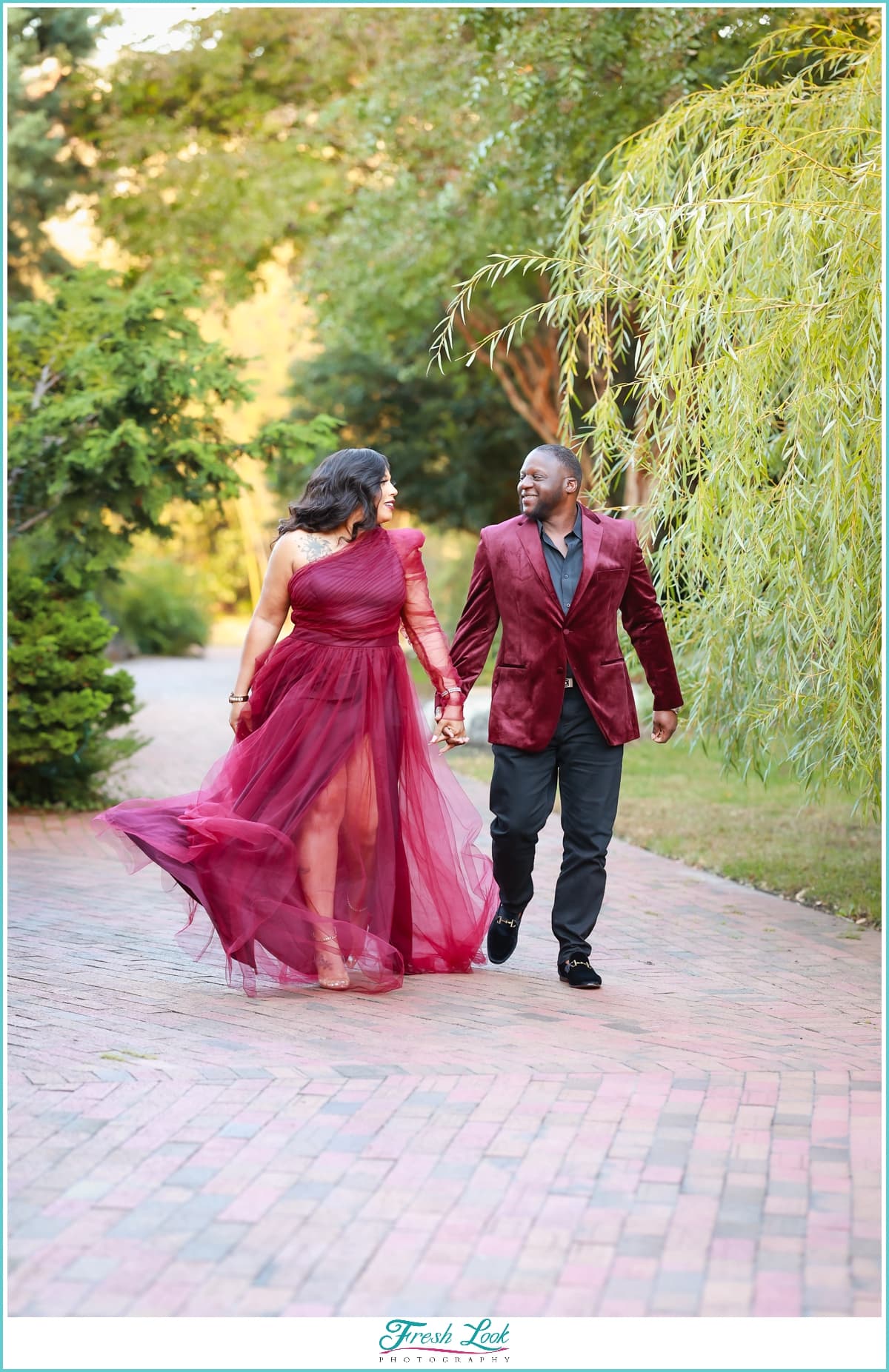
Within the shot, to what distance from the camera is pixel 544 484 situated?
5.50m

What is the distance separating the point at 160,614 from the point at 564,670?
80.6 feet

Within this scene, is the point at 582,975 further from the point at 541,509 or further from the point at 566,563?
the point at 541,509

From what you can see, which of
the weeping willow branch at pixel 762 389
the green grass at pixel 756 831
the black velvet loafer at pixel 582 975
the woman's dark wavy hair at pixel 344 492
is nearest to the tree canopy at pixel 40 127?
the green grass at pixel 756 831

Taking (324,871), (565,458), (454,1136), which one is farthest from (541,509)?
(454,1136)

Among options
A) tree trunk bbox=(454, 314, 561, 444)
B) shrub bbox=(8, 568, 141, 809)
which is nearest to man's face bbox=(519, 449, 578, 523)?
shrub bbox=(8, 568, 141, 809)

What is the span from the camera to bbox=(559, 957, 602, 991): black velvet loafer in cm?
573

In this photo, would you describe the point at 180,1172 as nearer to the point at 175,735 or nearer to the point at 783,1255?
the point at 783,1255

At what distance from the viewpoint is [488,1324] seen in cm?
318

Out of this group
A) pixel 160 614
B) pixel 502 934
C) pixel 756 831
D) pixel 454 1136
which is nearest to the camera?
pixel 454 1136

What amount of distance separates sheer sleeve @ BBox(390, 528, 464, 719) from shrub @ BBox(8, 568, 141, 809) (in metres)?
4.88

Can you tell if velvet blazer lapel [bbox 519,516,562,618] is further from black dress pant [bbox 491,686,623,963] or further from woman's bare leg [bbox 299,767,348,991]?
woman's bare leg [bbox 299,767,348,991]

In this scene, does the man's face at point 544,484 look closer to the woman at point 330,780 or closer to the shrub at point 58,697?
the woman at point 330,780

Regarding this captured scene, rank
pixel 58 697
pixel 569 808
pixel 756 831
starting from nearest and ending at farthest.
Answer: pixel 569 808, pixel 756 831, pixel 58 697

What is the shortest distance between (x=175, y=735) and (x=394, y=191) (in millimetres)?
5989
